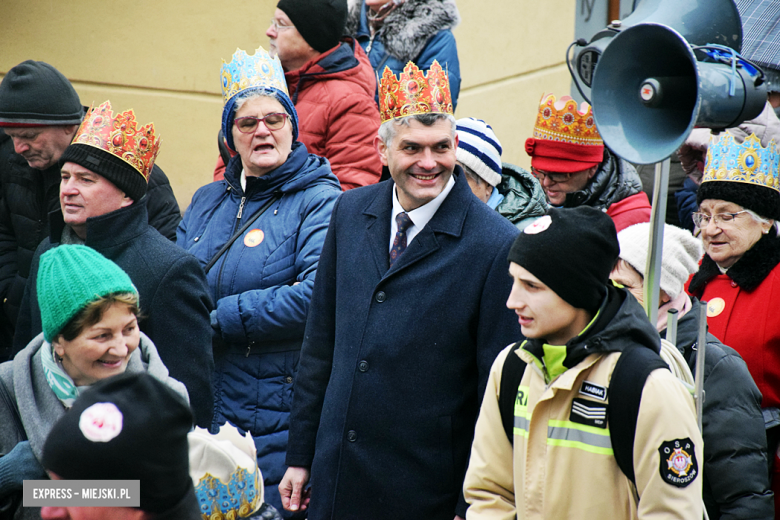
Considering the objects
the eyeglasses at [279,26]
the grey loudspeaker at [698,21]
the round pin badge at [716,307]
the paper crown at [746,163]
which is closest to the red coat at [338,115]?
the eyeglasses at [279,26]

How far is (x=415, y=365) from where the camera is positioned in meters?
2.95

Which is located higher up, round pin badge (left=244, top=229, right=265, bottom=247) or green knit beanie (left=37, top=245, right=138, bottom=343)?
green knit beanie (left=37, top=245, right=138, bottom=343)

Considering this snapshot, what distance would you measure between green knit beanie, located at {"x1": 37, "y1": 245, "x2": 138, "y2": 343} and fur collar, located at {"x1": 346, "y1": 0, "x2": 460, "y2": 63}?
3116 mm

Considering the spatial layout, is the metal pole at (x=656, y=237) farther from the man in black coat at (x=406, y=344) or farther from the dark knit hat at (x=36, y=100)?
the dark knit hat at (x=36, y=100)

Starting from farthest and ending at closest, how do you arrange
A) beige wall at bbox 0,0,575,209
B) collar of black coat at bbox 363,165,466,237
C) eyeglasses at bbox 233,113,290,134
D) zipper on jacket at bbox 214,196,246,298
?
beige wall at bbox 0,0,575,209
eyeglasses at bbox 233,113,290,134
zipper on jacket at bbox 214,196,246,298
collar of black coat at bbox 363,165,466,237

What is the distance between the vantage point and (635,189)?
14.5 feet

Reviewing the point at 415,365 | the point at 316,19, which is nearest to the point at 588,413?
the point at 415,365

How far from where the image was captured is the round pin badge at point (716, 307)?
13.4 feet

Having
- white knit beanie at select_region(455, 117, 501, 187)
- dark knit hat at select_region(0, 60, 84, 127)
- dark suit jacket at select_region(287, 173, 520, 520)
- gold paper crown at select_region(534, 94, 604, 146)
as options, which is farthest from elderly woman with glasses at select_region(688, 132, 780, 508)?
dark knit hat at select_region(0, 60, 84, 127)

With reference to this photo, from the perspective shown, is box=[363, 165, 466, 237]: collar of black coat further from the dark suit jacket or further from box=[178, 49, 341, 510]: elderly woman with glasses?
box=[178, 49, 341, 510]: elderly woman with glasses

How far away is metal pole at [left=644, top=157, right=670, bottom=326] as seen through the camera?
2752mm

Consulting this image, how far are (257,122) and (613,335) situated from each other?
2.10 meters

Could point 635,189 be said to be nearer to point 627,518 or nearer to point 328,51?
point 328,51

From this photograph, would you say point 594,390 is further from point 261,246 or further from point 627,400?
point 261,246
